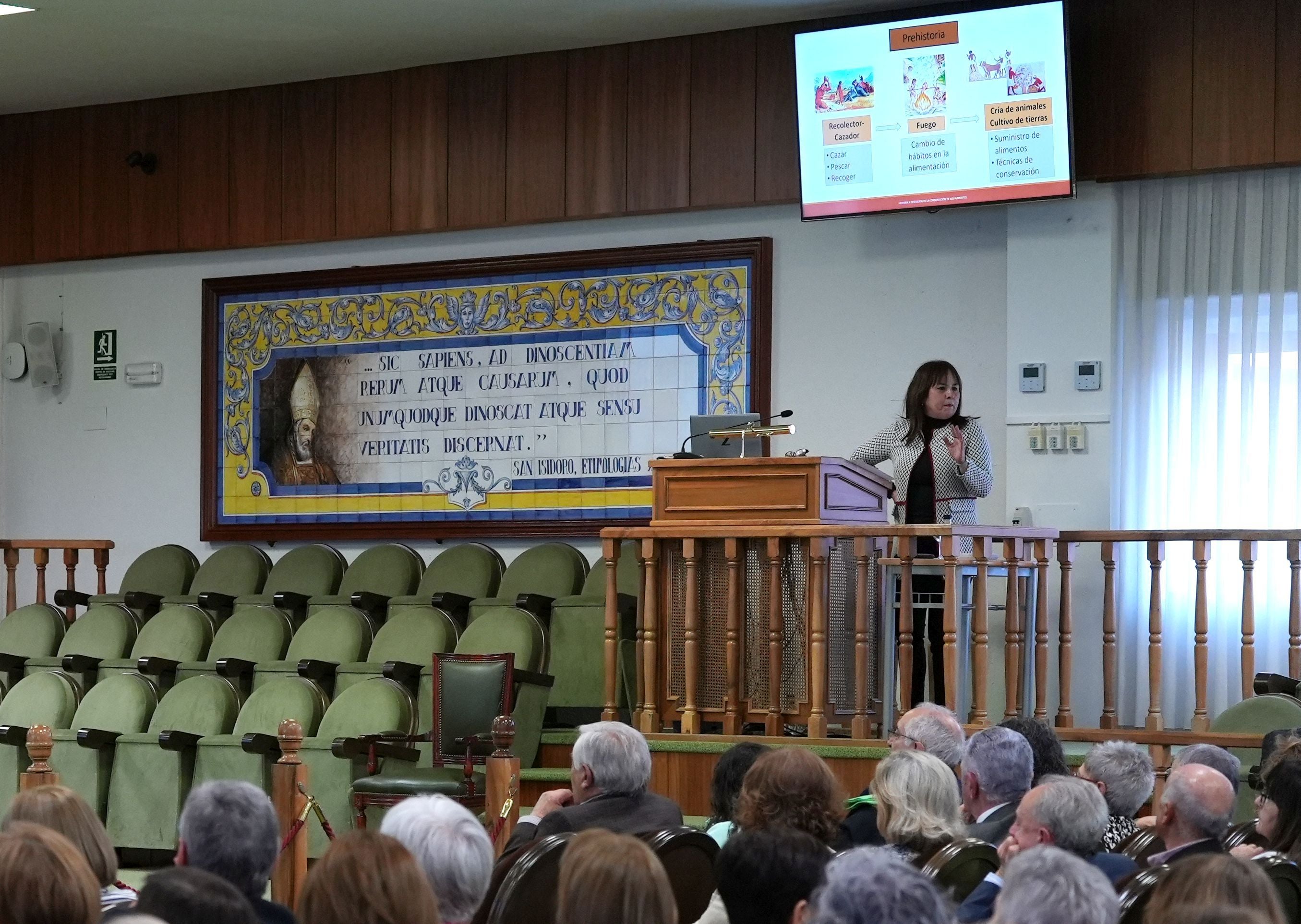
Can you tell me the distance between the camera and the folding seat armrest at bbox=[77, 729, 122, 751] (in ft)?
22.7

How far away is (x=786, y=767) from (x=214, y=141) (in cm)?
732

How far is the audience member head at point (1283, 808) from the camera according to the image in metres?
3.47

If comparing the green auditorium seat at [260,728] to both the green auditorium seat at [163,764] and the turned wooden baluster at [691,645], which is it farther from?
the turned wooden baluster at [691,645]

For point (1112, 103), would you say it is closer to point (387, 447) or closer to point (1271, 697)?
point (1271, 697)

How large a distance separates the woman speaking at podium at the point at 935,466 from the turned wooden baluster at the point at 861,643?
1.82ft

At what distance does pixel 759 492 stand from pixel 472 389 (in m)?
3.32

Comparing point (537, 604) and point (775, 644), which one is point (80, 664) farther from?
point (775, 644)

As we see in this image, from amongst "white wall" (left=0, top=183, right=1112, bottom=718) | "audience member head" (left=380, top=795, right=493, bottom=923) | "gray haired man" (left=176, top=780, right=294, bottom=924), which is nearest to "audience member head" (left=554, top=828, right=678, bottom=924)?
"audience member head" (left=380, top=795, right=493, bottom=923)

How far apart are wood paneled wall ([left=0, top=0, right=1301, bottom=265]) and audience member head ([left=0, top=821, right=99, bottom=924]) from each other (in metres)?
6.27

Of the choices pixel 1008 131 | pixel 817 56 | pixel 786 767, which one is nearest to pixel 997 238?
pixel 1008 131

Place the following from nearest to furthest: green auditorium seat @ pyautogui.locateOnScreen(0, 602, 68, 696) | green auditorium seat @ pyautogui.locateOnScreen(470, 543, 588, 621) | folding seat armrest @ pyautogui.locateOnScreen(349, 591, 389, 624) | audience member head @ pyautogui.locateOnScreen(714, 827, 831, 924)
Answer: audience member head @ pyautogui.locateOnScreen(714, 827, 831, 924) < green auditorium seat @ pyautogui.locateOnScreen(470, 543, 588, 621) < folding seat armrest @ pyautogui.locateOnScreen(349, 591, 389, 624) < green auditorium seat @ pyautogui.locateOnScreen(0, 602, 68, 696)

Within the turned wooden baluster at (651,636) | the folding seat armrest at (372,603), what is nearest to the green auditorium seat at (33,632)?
the folding seat armrest at (372,603)

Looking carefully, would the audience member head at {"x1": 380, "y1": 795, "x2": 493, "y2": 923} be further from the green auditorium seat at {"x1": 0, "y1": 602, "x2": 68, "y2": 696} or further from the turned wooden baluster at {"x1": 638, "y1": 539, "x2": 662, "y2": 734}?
the green auditorium seat at {"x1": 0, "y1": 602, "x2": 68, "y2": 696}

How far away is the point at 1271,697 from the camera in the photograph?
5840mm
